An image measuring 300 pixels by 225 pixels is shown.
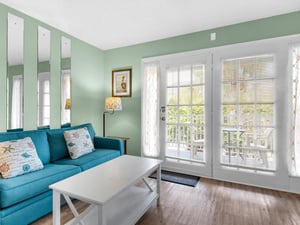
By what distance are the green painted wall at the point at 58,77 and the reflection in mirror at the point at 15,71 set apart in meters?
0.05

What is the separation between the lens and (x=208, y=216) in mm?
1742

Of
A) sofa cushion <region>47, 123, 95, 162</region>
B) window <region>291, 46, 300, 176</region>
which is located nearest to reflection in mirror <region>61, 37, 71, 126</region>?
sofa cushion <region>47, 123, 95, 162</region>

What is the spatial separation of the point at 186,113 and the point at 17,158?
2.36 m

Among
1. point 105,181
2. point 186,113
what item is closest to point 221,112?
point 186,113

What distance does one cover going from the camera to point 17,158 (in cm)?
170

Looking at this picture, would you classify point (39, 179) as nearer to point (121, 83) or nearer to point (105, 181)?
point (105, 181)

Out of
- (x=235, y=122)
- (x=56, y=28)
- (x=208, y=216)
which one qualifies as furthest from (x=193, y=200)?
(x=56, y=28)

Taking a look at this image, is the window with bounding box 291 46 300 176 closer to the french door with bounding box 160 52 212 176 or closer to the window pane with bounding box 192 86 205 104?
the french door with bounding box 160 52 212 176

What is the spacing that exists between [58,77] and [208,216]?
114 inches

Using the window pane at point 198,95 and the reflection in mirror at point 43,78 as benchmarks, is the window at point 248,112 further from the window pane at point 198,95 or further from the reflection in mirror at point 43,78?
the reflection in mirror at point 43,78

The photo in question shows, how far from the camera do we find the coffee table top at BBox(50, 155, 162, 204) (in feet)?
4.05

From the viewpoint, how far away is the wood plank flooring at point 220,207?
65.7 inches

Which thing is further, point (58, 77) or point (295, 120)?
point (58, 77)

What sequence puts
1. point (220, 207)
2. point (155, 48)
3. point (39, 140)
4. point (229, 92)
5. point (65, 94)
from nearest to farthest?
1. point (220, 207)
2. point (39, 140)
3. point (229, 92)
4. point (65, 94)
5. point (155, 48)
